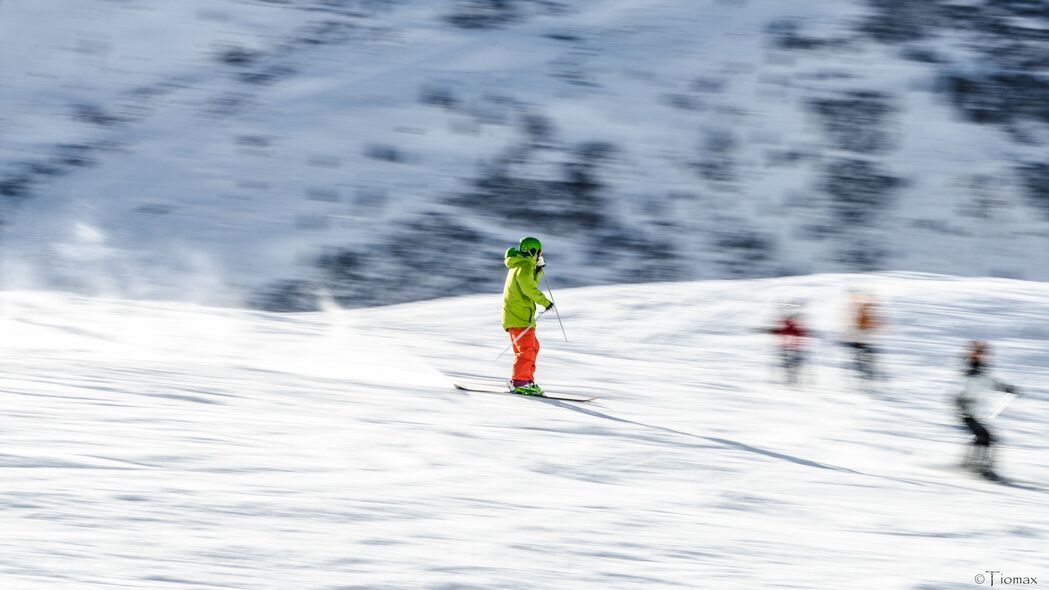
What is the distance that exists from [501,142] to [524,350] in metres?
18.5

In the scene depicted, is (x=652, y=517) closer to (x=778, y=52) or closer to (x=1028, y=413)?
(x=1028, y=413)

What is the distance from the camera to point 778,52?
3012 centimetres

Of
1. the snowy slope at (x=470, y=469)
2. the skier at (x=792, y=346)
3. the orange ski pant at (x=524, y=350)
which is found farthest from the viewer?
the skier at (x=792, y=346)

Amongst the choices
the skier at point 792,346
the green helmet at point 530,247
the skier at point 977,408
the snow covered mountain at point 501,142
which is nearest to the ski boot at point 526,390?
the green helmet at point 530,247

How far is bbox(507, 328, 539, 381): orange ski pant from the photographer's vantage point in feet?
33.1

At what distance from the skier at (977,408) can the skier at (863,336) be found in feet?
10.3

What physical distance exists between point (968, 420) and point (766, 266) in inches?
632

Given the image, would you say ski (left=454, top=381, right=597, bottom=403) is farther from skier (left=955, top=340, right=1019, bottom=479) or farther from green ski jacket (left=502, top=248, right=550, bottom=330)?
skier (left=955, top=340, right=1019, bottom=479)

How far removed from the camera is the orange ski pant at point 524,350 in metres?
10.1

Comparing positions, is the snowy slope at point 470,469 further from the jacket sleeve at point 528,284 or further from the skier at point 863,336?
the jacket sleeve at point 528,284

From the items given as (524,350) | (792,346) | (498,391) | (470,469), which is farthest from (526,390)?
(792,346)

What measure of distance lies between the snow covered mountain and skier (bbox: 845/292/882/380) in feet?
37.6

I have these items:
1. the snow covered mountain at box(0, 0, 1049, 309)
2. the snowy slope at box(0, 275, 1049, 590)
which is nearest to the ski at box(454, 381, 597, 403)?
the snowy slope at box(0, 275, 1049, 590)

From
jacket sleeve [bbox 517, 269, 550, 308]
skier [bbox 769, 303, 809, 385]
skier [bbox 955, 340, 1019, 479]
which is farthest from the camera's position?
skier [bbox 769, 303, 809, 385]
